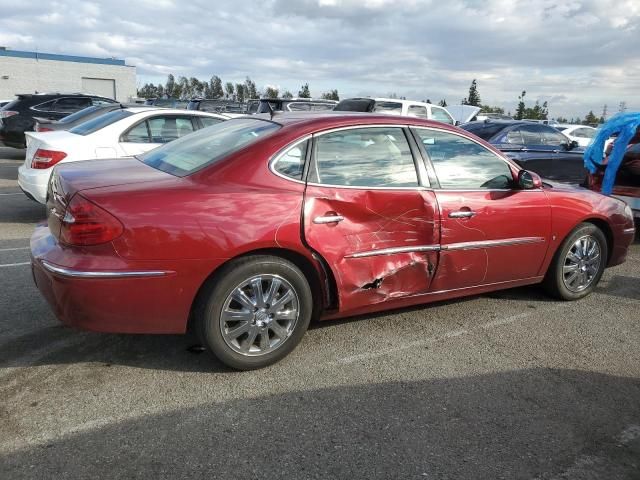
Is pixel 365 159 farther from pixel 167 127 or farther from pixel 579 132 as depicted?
pixel 579 132

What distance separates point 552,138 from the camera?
10.5m

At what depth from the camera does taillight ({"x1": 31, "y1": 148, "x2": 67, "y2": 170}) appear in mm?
6621

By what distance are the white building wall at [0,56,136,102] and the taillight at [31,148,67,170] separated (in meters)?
46.7

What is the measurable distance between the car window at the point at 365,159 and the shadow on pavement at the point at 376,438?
1371 mm

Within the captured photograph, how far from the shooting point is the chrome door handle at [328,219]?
3389 mm

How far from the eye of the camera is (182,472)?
2447 millimetres

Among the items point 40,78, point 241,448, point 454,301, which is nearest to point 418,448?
point 241,448

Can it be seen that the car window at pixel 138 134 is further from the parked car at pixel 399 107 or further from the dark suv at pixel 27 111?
the dark suv at pixel 27 111

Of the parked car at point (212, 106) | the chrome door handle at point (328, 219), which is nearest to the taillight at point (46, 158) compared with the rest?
the chrome door handle at point (328, 219)

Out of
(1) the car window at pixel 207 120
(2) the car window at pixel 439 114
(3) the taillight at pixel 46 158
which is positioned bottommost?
(3) the taillight at pixel 46 158

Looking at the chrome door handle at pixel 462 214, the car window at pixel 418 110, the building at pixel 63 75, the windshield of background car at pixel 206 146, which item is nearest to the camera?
the windshield of background car at pixel 206 146

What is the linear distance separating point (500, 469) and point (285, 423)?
3.64 ft

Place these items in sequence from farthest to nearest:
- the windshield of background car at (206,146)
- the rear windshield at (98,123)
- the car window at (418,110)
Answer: the car window at (418,110), the rear windshield at (98,123), the windshield of background car at (206,146)

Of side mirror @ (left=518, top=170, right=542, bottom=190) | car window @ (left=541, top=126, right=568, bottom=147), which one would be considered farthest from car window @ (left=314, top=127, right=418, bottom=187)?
car window @ (left=541, top=126, right=568, bottom=147)
